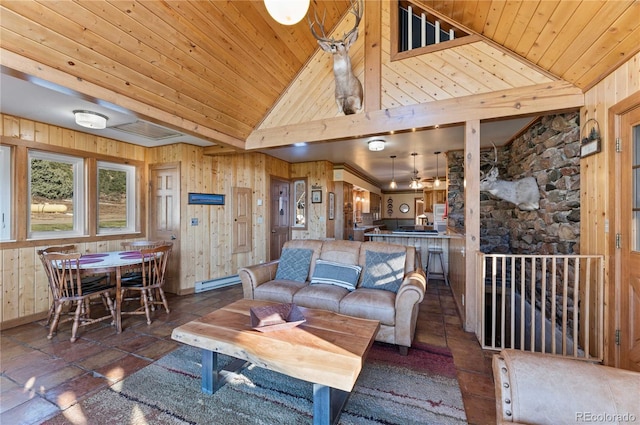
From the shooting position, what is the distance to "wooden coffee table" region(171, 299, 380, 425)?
1.44m

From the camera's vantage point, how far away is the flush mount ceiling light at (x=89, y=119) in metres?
3.00

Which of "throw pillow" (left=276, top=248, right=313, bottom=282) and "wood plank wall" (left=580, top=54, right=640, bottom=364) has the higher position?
"wood plank wall" (left=580, top=54, right=640, bottom=364)

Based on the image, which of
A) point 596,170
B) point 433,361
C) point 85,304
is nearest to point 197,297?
point 85,304

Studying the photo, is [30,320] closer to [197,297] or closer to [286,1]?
[197,297]

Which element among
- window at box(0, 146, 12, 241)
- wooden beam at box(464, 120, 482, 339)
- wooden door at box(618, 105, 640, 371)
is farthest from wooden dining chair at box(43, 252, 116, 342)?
wooden door at box(618, 105, 640, 371)

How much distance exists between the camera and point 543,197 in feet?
10.4

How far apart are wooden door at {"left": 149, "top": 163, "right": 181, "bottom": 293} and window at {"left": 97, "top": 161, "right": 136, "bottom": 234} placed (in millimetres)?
318

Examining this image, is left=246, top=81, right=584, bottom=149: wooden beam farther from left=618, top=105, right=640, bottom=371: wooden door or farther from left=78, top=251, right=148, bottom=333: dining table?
left=78, top=251, right=148, bottom=333: dining table

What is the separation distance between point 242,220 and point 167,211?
1.33m

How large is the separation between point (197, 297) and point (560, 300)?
15.9ft

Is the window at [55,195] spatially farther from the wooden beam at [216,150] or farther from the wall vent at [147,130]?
the wooden beam at [216,150]

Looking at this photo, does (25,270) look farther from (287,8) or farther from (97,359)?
(287,8)

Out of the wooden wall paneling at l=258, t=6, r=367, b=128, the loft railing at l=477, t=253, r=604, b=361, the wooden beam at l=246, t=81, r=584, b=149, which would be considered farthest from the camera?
the wooden wall paneling at l=258, t=6, r=367, b=128

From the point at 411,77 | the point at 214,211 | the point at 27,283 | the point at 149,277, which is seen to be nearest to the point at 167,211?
the point at 214,211
